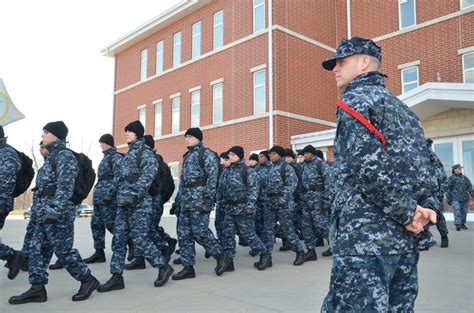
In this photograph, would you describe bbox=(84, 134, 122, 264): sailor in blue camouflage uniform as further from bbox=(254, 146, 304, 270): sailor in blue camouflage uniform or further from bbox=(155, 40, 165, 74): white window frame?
bbox=(155, 40, 165, 74): white window frame

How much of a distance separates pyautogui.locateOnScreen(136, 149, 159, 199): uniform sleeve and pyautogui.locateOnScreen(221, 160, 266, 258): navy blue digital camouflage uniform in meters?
1.73

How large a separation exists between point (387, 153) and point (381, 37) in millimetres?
18041

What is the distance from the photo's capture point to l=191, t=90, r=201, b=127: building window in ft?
69.8

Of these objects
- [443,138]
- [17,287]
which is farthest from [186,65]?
[17,287]

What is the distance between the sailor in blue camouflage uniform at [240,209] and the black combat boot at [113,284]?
1.94 metres

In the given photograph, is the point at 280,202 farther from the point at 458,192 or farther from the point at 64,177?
the point at 458,192

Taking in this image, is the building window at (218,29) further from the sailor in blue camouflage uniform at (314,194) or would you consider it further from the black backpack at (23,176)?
the black backpack at (23,176)

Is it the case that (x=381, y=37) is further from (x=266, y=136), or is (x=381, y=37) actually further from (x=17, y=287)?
(x=17, y=287)

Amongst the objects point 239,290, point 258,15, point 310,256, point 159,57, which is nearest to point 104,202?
point 239,290

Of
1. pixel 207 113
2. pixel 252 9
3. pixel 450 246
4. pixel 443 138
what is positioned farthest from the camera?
pixel 207 113

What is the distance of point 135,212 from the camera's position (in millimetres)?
5648

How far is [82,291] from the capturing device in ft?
16.1

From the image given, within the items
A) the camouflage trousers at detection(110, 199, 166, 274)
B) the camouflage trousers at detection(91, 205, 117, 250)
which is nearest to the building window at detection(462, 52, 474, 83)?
the camouflage trousers at detection(91, 205, 117, 250)

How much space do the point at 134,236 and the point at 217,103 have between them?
602 inches
